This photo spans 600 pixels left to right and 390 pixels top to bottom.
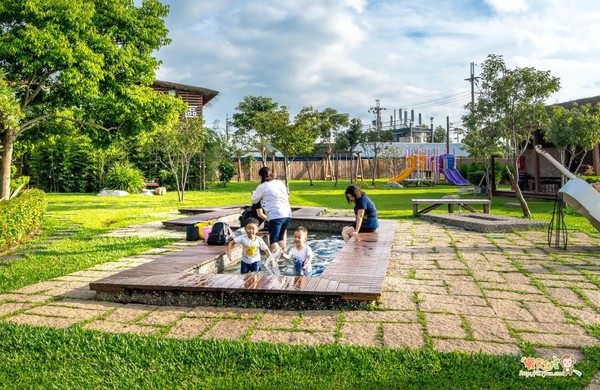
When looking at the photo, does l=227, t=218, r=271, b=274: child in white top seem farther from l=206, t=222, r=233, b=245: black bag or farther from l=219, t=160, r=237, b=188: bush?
l=219, t=160, r=237, b=188: bush

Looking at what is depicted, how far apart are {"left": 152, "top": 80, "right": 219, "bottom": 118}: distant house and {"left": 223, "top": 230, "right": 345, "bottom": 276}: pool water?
920 inches

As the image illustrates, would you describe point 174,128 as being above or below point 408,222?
above

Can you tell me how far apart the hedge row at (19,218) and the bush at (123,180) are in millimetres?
11912

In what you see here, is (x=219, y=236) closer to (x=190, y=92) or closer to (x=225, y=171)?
(x=225, y=171)

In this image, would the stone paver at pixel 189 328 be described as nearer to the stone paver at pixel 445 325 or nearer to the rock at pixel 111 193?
the stone paver at pixel 445 325

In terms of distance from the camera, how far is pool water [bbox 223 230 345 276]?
23.3 feet

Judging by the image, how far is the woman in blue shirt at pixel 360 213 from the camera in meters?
7.53

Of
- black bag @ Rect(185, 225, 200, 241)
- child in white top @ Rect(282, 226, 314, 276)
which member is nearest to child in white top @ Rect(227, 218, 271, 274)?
child in white top @ Rect(282, 226, 314, 276)

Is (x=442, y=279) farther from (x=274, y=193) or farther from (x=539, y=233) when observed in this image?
(x=539, y=233)

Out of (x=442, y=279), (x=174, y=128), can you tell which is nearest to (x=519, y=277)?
(x=442, y=279)

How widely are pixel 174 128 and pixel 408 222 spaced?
10.6 metres

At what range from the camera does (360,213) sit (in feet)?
24.8

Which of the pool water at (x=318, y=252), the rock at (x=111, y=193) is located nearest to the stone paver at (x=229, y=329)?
the pool water at (x=318, y=252)

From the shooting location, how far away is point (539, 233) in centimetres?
898
